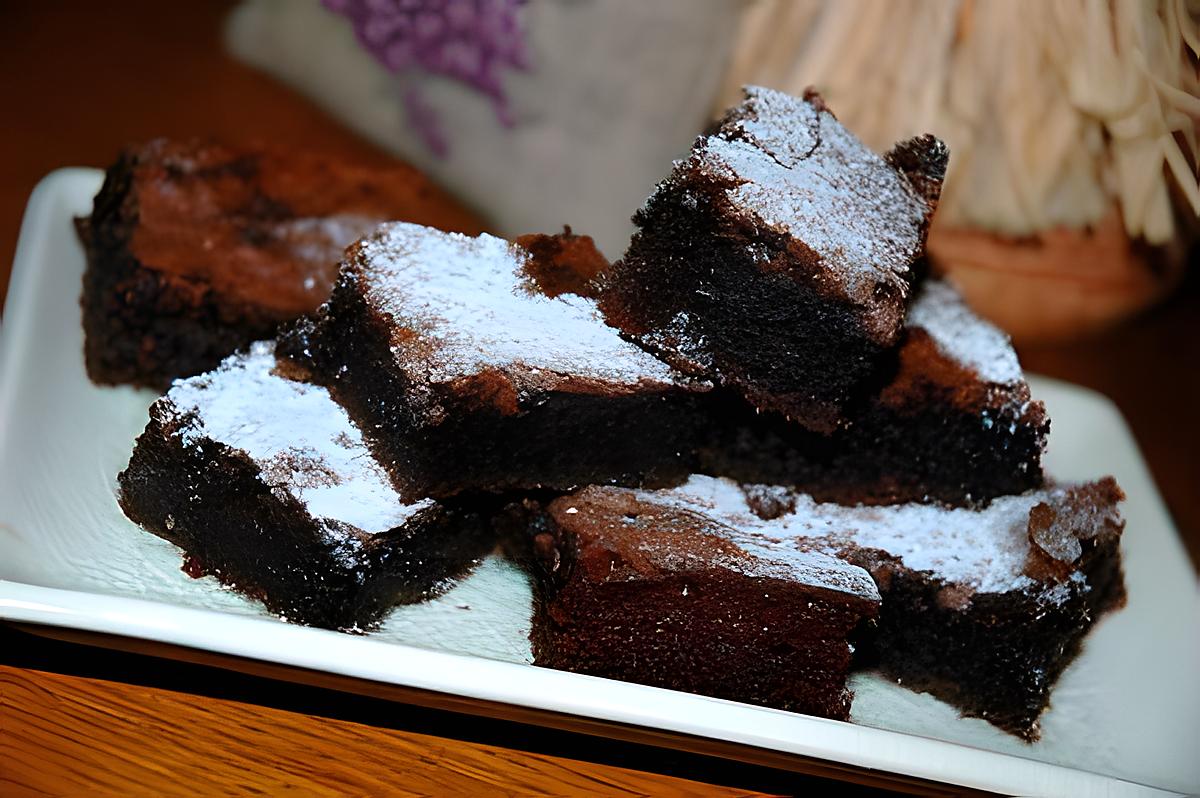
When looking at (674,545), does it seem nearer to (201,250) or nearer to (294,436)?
(294,436)

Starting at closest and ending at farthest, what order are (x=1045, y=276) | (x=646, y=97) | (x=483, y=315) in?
(x=483, y=315)
(x=646, y=97)
(x=1045, y=276)

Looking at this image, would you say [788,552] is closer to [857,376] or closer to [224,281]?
[857,376]

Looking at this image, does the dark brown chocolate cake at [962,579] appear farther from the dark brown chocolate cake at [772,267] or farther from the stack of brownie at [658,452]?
the dark brown chocolate cake at [772,267]

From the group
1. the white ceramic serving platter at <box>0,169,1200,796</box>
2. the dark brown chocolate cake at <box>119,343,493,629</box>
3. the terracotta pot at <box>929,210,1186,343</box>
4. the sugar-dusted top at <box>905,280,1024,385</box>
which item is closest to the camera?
the white ceramic serving platter at <box>0,169,1200,796</box>

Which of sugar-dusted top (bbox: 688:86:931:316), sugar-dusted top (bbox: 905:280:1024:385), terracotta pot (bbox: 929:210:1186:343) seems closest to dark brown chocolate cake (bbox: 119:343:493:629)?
sugar-dusted top (bbox: 688:86:931:316)

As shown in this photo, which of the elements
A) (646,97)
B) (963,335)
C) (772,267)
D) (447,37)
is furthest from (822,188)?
(447,37)

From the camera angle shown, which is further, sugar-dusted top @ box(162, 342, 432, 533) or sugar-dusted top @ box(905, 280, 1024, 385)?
sugar-dusted top @ box(905, 280, 1024, 385)

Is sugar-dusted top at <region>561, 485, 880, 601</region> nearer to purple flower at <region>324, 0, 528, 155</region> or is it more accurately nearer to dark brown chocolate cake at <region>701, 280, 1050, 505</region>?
dark brown chocolate cake at <region>701, 280, 1050, 505</region>

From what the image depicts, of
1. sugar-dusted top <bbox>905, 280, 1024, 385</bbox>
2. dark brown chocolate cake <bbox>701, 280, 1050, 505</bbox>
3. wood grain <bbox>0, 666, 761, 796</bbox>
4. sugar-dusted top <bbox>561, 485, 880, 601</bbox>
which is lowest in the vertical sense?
wood grain <bbox>0, 666, 761, 796</bbox>
